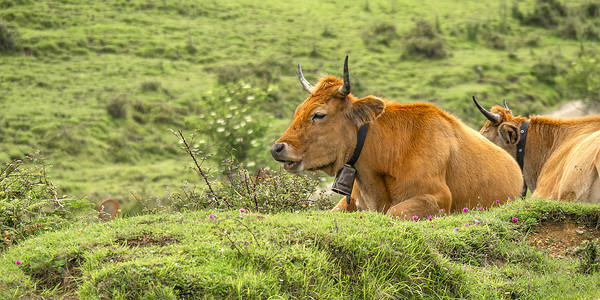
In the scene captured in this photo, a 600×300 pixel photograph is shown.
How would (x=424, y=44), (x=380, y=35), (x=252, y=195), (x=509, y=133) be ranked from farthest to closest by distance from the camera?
(x=380, y=35), (x=424, y=44), (x=509, y=133), (x=252, y=195)

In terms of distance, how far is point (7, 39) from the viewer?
37812 mm

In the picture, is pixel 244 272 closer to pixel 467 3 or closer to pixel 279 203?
pixel 279 203

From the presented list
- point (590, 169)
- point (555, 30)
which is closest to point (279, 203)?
point (590, 169)

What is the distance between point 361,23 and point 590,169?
45296mm

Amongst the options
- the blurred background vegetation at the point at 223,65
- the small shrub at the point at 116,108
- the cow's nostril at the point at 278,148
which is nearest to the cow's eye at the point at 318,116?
the cow's nostril at the point at 278,148

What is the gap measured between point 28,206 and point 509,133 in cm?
718

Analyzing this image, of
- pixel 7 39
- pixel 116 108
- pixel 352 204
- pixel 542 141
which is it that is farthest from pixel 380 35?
pixel 352 204

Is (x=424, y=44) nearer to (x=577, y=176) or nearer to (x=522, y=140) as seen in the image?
(x=522, y=140)

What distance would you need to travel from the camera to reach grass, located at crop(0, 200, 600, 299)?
4508 millimetres

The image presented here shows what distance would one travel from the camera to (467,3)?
59969mm

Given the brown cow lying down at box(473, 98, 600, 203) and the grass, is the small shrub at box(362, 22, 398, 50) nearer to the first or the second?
the brown cow lying down at box(473, 98, 600, 203)

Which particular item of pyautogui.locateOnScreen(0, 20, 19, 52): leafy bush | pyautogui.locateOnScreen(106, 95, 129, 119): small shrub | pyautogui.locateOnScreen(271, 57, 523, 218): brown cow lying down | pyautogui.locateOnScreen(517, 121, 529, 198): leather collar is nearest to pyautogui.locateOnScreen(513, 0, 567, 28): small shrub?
pyautogui.locateOnScreen(106, 95, 129, 119): small shrub

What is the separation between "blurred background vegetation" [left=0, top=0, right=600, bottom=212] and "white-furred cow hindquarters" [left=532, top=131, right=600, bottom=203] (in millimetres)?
12418

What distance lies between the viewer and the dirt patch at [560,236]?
6.21m
